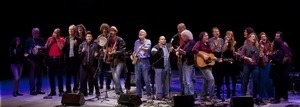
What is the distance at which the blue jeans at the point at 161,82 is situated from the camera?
42.9 ft

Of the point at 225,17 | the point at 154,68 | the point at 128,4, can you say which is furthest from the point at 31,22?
the point at 154,68

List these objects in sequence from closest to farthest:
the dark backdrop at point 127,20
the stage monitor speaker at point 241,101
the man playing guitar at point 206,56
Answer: the stage monitor speaker at point 241,101 → the man playing guitar at point 206,56 → the dark backdrop at point 127,20

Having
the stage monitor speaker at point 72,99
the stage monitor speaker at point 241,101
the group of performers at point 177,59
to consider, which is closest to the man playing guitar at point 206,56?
the group of performers at point 177,59

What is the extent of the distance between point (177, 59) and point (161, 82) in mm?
831

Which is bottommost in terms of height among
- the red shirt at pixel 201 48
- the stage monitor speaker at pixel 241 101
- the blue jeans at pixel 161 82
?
the stage monitor speaker at pixel 241 101

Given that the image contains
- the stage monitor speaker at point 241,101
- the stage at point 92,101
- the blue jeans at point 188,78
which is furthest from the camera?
the blue jeans at point 188,78

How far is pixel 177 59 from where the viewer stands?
517 inches

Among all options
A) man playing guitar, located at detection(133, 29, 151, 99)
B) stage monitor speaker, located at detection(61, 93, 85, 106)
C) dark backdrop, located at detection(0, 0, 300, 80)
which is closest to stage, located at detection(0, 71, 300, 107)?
stage monitor speaker, located at detection(61, 93, 85, 106)

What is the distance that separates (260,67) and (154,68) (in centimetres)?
311

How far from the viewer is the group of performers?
12492 millimetres

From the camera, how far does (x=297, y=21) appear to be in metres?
19.3

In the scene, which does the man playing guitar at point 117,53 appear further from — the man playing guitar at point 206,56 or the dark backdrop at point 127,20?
the dark backdrop at point 127,20

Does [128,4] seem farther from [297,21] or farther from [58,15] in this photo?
[297,21]

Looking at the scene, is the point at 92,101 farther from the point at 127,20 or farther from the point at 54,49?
the point at 127,20
